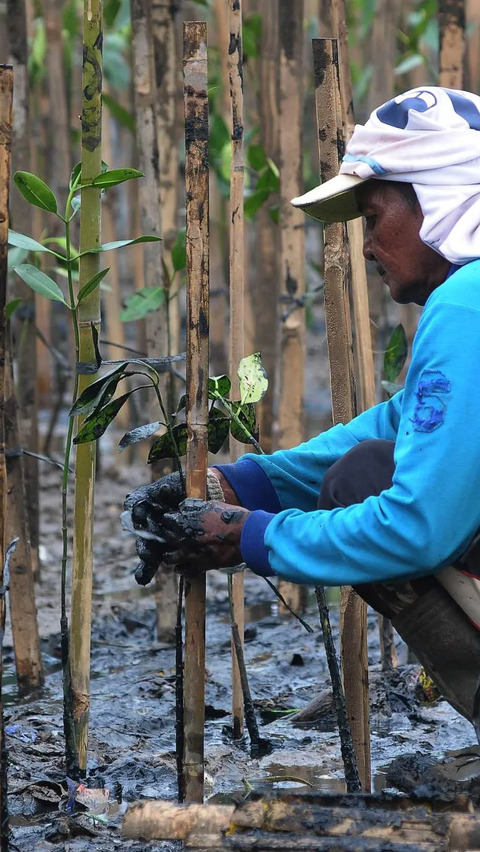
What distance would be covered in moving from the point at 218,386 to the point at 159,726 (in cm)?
102

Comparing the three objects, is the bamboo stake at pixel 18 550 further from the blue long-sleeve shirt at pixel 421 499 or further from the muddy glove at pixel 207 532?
the blue long-sleeve shirt at pixel 421 499

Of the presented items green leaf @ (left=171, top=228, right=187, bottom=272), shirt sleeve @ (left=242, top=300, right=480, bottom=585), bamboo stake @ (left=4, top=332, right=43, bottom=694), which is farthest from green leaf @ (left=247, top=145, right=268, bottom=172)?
shirt sleeve @ (left=242, top=300, right=480, bottom=585)

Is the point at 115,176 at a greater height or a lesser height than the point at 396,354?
greater

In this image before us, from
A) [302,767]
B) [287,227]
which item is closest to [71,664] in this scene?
[302,767]

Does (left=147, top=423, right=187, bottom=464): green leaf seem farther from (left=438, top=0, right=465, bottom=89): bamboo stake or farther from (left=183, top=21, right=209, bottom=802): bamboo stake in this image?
(left=438, top=0, right=465, bottom=89): bamboo stake

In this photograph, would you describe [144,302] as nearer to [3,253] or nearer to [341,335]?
[341,335]

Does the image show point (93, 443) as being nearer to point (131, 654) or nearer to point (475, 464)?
point (475, 464)

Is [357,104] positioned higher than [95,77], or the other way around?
[357,104]

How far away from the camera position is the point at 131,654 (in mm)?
3139

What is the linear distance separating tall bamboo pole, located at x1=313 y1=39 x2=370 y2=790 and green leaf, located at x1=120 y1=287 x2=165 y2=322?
87cm

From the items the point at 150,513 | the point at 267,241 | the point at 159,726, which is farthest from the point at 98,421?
the point at 267,241

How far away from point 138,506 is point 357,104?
6.34 meters

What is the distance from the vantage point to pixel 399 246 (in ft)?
5.91

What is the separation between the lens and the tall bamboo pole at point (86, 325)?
6.43 feet
